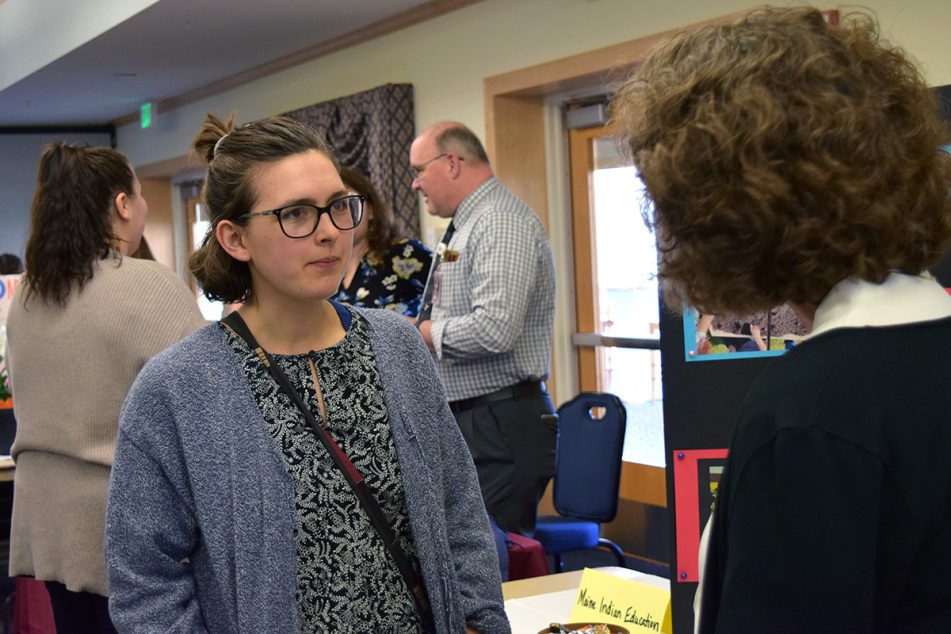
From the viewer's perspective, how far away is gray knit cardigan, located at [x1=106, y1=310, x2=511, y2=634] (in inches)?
52.1

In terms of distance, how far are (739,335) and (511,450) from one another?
173 cm

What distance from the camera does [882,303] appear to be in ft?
2.77

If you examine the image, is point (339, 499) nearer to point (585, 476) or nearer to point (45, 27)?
point (585, 476)

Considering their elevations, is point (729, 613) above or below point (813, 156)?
below

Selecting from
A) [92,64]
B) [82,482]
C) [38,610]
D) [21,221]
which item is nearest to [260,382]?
[82,482]

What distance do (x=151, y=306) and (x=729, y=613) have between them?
166 centimetres

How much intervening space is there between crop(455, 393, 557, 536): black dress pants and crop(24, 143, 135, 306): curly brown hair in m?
1.35

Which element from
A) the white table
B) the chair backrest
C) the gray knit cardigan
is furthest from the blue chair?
the gray knit cardigan

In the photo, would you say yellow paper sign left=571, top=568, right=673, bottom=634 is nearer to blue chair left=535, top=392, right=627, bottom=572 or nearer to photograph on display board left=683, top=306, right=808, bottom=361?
photograph on display board left=683, top=306, right=808, bottom=361

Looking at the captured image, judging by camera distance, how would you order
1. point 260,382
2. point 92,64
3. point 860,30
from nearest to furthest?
point 860,30 < point 260,382 < point 92,64

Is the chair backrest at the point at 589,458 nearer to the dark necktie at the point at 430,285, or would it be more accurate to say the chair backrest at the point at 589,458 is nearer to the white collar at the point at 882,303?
the dark necktie at the point at 430,285

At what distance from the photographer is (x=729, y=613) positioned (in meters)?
0.82

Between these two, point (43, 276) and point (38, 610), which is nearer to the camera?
point (43, 276)

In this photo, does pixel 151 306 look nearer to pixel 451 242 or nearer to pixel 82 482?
pixel 82 482
